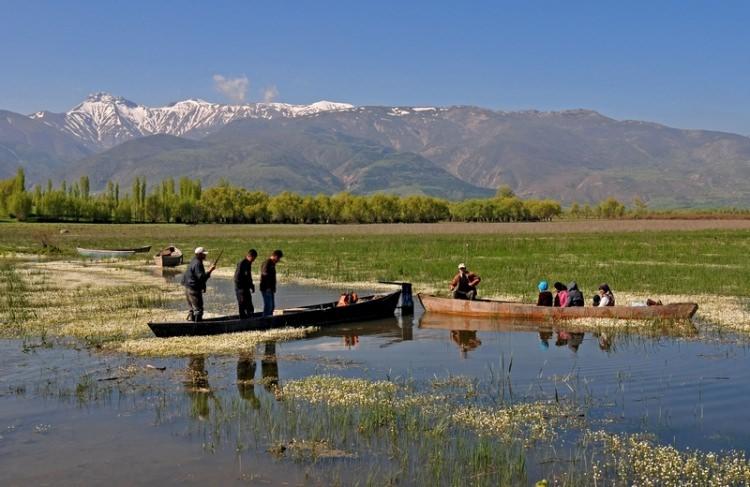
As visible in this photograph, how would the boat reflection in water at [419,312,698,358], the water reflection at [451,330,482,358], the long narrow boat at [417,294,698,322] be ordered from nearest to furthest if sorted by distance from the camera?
the water reflection at [451,330,482,358] < the boat reflection in water at [419,312,698,358] < the long narrow boat at [417,294,698,322]

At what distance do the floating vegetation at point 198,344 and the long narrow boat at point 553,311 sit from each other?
307 inches

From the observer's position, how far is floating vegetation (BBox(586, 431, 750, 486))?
12133mm

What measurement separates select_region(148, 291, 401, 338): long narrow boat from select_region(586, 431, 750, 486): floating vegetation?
581 inches

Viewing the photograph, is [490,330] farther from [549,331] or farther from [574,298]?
[574,298]

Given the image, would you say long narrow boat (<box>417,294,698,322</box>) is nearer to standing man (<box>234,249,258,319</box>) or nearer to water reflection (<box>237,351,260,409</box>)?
standing man (<box>234,249,258,319</box>)

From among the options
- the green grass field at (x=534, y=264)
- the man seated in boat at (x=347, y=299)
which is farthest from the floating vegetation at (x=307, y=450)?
the green grass field at (x=534, y=264)

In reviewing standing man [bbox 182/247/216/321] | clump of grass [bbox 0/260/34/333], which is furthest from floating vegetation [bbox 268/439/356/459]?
clump of grass [bbox 0/260/34/333]

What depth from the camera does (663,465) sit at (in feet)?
41.2

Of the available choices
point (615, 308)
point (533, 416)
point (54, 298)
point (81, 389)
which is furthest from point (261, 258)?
point (533, 416)

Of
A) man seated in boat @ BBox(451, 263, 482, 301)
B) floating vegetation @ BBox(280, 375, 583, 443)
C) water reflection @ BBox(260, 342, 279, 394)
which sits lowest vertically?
floating vegetation @ BBox(280, 375, 583, 443)

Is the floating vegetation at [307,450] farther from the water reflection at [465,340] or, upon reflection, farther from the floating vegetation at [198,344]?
the water reflection at [465,340]

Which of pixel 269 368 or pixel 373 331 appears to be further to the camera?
pixel 373 331

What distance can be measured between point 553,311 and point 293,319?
9.67 m

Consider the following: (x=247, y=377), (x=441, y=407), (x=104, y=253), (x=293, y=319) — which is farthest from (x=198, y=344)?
(x=104, y=253)
